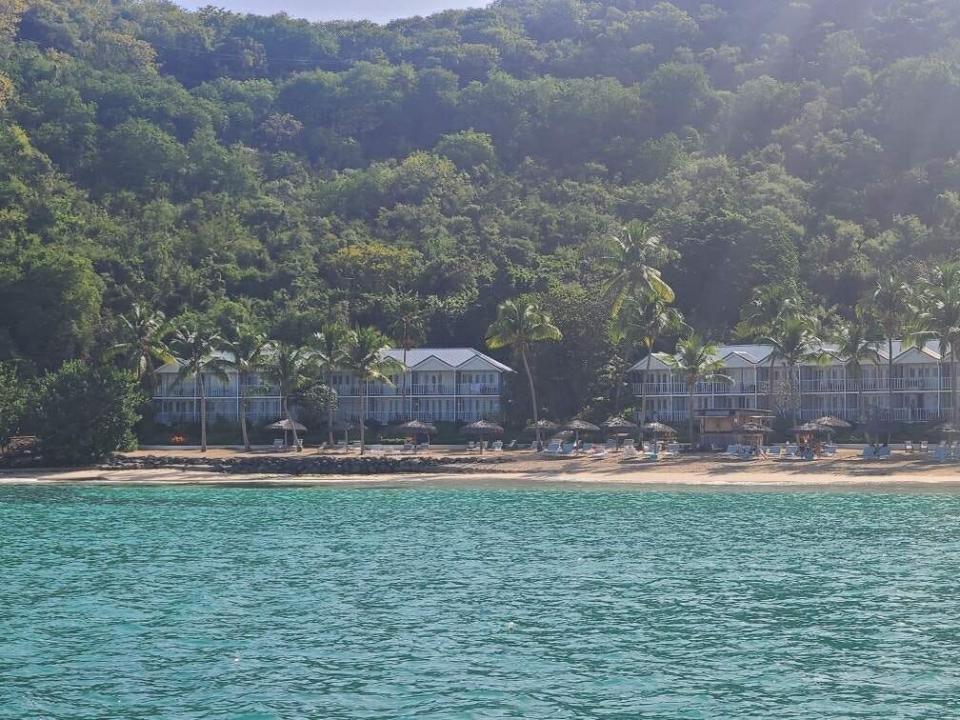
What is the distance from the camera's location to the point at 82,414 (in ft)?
206

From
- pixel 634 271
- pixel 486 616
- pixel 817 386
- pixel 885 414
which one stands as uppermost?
pixel 634 271

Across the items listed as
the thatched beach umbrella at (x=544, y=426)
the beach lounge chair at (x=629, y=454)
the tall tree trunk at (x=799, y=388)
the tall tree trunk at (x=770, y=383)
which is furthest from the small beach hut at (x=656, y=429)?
the tall tree trunk at (x=799, y=388)

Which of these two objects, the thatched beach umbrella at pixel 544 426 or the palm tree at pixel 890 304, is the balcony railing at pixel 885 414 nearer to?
the palm tree at pixel 890 304

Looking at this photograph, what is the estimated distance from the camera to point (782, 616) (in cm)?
2233

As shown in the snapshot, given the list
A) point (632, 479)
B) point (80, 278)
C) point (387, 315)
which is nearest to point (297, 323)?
point (387, 315)

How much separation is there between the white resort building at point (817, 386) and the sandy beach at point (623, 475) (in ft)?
36.1

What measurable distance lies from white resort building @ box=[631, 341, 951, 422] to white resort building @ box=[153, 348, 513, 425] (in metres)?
10.4

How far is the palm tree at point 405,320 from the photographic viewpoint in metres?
80.6

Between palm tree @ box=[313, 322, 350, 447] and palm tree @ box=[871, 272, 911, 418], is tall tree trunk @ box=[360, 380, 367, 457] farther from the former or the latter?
palm tree @ box=[871, 272, 911, 418]

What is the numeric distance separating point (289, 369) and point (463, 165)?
72440 mm

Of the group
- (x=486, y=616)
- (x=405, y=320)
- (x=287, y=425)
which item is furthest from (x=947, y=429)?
(x=486, y=616)

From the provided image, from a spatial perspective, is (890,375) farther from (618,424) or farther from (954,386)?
(618,424)

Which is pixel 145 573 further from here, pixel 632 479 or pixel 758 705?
pixel 632 479

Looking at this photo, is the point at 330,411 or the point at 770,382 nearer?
the point at 770,382
